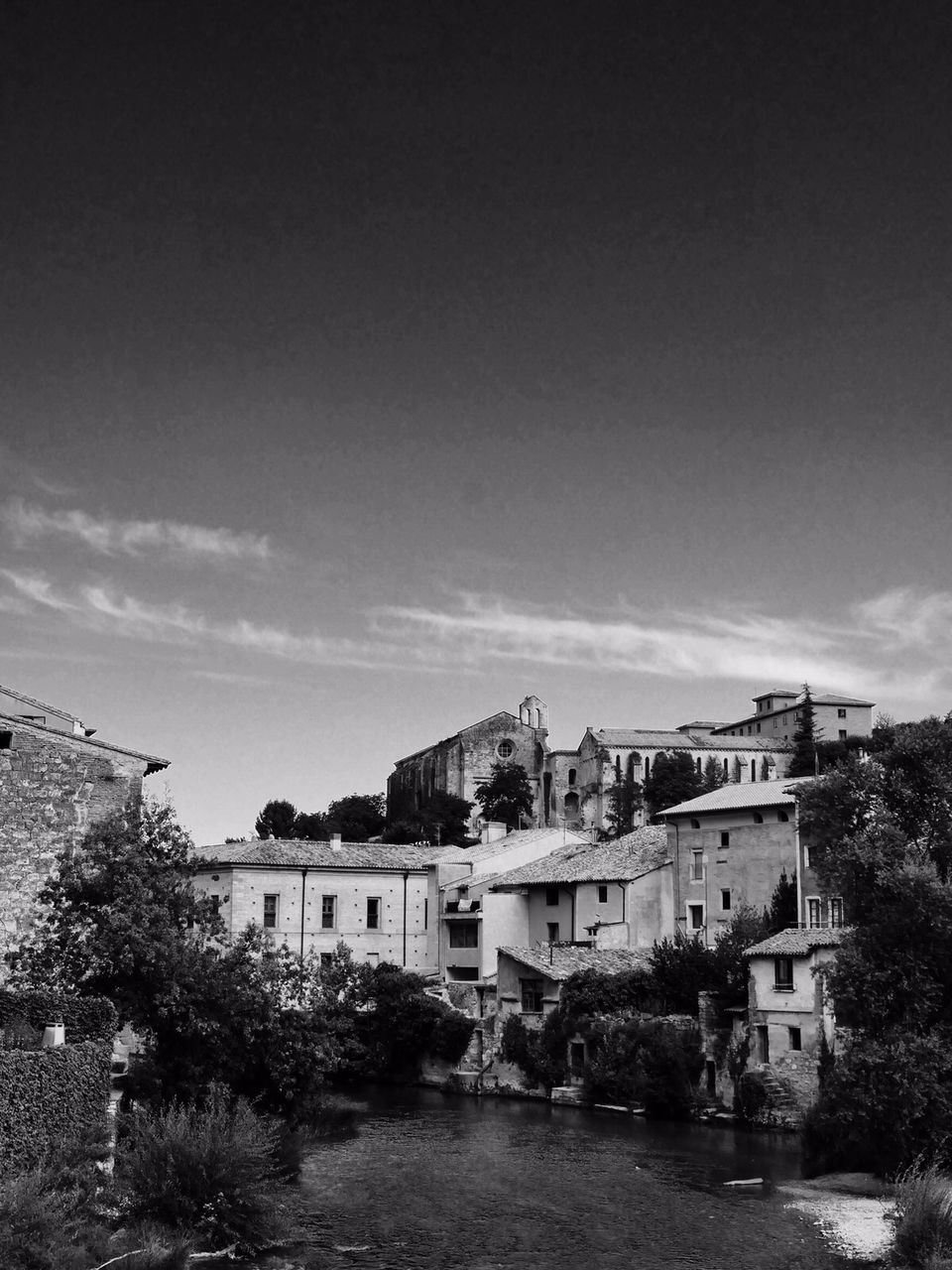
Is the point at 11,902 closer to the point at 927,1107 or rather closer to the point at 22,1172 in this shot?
the point at 22,1172

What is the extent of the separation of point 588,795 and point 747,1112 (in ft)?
273

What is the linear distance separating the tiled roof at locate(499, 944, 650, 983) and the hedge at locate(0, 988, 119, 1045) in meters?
28.3

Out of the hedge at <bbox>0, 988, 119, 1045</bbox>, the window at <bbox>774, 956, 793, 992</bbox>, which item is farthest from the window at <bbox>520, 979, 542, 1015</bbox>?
the hedge at <bbox>0, 988, 119, 1045</bbox>

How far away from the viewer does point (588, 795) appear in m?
121

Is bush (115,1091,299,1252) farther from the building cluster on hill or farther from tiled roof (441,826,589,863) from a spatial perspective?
tiled roof (441,826,589,863)

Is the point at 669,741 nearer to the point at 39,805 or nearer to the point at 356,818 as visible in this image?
the point at 356,818

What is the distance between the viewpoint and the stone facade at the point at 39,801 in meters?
22.2

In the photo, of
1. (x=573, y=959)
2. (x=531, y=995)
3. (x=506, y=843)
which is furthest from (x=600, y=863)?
(x=531, y=995)

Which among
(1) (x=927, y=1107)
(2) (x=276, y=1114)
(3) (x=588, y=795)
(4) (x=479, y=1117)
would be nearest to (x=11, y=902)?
(2) (x=276, y=1114)

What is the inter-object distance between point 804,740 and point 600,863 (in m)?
65.4

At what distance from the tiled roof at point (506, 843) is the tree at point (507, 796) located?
4606cm

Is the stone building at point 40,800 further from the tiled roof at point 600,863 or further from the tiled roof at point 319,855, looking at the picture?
the tiled roof at point 319,855

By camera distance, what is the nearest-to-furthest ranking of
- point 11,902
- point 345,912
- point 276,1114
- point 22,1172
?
point 22,1172 < point 11,902 < point 276,1114 < point 345,912

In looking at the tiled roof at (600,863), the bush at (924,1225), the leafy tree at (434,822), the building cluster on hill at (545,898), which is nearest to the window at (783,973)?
the building cluster on hill at (545,898)
